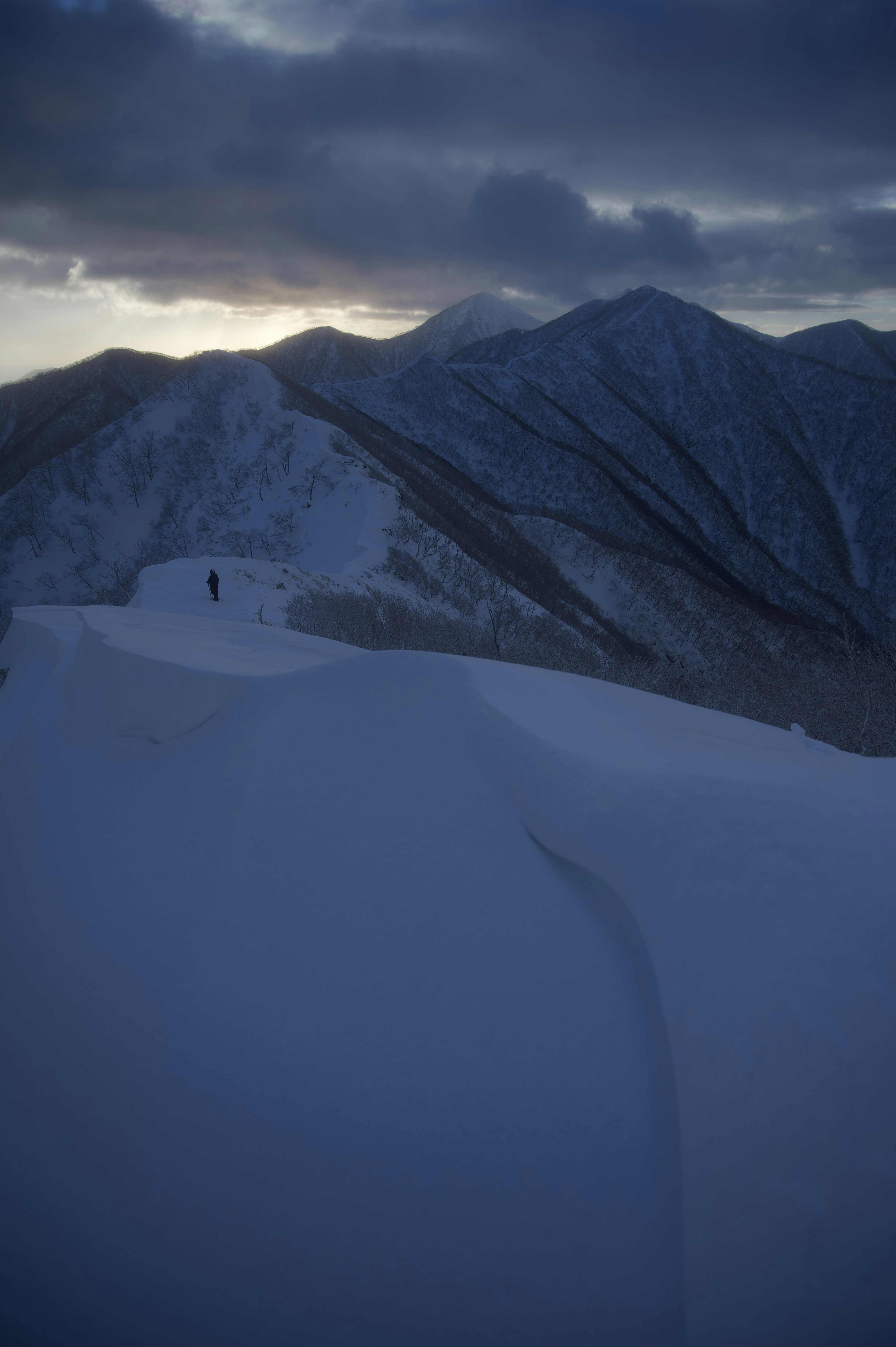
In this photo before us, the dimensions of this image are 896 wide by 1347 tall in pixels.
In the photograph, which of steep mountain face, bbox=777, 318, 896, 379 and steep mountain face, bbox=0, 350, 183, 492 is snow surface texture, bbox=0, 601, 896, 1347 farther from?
steep mountain face, bbox=777, 318, 896, 379

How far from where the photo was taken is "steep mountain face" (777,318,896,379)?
4724 inches

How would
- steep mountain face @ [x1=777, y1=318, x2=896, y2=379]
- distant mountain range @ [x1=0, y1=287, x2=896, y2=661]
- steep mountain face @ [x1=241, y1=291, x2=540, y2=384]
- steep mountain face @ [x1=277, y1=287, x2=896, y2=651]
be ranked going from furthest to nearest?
steep mountain face @ [x1=241, y1=291, x2=540, y2=384] < steep mountain face @ [x1=777, y1=318, x2=896, y2=379] < steep mountain face @ [x1=277, y1=287, x2=896, y2=651] < distant mountain range @ [x1=0, y1=287, x2=896, y2=661]

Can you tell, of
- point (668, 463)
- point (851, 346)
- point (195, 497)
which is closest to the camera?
point (195, 497)

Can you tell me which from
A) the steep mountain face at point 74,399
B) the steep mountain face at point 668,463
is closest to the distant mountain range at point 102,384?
the steep mountain face at point 74,399

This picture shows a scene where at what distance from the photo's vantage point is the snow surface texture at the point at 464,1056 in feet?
9.09

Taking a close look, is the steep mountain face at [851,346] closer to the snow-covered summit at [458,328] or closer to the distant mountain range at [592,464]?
the distant mountain range at [592,464]

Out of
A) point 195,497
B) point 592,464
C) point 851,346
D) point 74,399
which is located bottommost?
point 195,497

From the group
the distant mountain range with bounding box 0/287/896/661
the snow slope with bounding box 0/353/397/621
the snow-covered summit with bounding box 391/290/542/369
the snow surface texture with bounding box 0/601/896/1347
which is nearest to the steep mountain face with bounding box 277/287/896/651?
the distant mountain range with bounding box 0/287/896/661

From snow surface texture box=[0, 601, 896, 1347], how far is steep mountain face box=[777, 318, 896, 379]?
139765 mm

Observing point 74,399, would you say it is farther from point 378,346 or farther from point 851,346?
point 851,346

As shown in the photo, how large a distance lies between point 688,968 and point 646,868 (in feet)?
1.95

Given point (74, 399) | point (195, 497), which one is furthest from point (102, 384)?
point (195, 497)

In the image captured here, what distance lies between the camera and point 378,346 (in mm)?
171375

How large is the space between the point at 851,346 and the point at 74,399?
134 m
